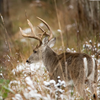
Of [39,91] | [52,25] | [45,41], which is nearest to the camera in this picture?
[39,91]

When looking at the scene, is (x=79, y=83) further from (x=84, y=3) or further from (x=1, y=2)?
(x=1, y=2)

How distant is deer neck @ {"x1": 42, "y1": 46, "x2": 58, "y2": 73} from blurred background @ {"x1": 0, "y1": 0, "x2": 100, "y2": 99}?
1.01 feet

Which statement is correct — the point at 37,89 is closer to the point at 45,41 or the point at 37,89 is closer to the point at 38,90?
the point at 38,90

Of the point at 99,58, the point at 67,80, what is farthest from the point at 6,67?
the point at 99,58

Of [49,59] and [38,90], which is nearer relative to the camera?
[38,90]

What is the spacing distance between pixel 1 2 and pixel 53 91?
10.4m

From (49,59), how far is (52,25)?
6776 mm

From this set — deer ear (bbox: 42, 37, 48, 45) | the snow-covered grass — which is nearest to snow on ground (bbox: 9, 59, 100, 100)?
the snow-covered grass

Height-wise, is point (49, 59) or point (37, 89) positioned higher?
point (49, 59)

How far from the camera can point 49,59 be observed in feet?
12.9

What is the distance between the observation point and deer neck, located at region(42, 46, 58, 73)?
12.5ft

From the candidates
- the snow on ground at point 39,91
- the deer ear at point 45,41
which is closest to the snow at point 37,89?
the snow on ground at point 39,91

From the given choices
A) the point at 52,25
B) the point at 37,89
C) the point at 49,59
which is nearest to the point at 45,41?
the point at 49,59

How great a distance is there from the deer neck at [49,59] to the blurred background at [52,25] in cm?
31
